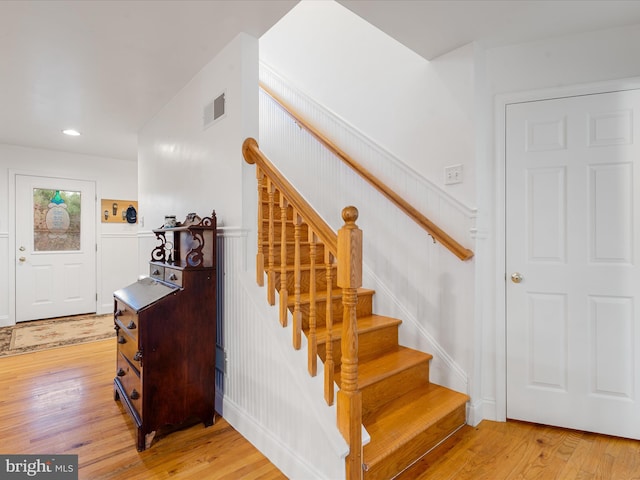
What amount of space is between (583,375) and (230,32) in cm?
284

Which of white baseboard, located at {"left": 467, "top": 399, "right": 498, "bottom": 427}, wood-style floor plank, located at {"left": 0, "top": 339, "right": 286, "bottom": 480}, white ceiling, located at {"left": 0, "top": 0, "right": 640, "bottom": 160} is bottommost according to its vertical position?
wood-style floor plank, located at {"left": 0, "top": 339, "right": 286, "bottom": 480}

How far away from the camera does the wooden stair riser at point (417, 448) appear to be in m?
1.50

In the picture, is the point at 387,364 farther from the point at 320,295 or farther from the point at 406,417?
the point at 320,295

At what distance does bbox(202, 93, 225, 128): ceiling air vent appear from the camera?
7.07 ft

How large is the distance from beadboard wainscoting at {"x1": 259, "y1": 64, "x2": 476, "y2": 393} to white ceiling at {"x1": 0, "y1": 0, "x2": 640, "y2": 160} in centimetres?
86

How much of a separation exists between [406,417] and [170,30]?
248 cm

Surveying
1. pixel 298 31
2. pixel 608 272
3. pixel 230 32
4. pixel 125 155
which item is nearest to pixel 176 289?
pixel 230 32

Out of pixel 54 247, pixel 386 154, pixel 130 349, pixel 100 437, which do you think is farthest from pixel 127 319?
pixel 54 247

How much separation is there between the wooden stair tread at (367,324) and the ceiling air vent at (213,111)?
4.82ft

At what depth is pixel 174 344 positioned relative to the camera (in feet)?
6.39

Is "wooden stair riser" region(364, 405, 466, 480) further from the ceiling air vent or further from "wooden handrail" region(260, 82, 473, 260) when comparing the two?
the ceiling air vent

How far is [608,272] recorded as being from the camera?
76.9 inches

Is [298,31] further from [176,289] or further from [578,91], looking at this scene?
[176,289]

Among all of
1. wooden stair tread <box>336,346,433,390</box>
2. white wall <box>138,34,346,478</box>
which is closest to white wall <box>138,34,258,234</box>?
white wall <box>138,34,346,478</box>
